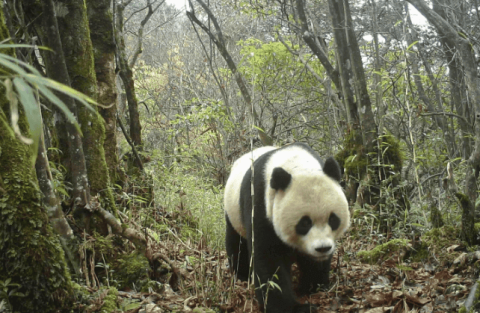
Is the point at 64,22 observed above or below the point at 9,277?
above

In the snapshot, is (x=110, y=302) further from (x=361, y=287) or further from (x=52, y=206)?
(x=361, y=287)

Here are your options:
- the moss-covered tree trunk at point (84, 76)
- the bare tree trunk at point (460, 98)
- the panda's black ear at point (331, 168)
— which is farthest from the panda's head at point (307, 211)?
the bare tree trunk at point (460, 98)

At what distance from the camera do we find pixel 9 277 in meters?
2.63

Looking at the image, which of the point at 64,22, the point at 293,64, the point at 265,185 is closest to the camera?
the point at 265,185

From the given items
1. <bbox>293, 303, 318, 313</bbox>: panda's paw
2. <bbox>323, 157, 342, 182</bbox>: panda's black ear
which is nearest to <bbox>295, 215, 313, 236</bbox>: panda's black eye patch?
<bbox>323, 157, 342, 182</bbox>: panda's black ear

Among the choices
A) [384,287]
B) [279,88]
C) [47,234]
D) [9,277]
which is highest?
[279,88]

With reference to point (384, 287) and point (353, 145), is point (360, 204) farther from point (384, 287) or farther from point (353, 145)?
point (384, 287)

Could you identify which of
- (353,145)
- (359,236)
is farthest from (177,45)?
(359,236)

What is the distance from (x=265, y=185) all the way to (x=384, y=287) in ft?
4.88

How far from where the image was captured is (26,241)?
271cm

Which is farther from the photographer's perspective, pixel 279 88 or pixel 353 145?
pixel 279 88

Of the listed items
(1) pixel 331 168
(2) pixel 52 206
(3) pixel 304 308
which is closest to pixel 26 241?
(2) pixel 52 206

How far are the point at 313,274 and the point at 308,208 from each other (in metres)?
1.02

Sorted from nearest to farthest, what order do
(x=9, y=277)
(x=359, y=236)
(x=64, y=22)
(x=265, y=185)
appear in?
(x=9, y=277)
(x=265, y=185)
(x=64, y=22)
(x=359, y=236)
